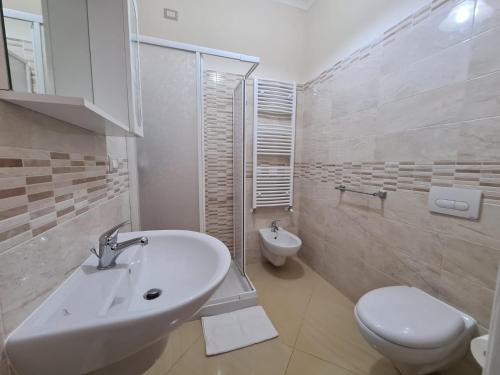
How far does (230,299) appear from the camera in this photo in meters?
1.58

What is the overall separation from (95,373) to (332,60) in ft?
8.42

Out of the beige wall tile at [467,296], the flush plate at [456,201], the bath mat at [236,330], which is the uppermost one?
the flush plate at [456,201]

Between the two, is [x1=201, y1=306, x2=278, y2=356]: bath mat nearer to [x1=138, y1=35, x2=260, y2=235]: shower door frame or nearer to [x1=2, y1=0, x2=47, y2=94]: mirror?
[x1=138, y1=35, x2=260, y2=235]: shower door frame

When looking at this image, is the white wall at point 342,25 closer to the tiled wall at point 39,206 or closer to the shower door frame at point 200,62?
the shower door frame at point 200,62

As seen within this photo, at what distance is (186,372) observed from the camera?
1.12m

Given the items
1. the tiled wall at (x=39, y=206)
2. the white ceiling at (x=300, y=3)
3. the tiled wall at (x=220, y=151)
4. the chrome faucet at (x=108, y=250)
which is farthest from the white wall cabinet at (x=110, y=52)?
the white ceiling at (x=300, y=3)

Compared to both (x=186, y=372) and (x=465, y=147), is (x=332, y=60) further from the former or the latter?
(x=186, y=372)

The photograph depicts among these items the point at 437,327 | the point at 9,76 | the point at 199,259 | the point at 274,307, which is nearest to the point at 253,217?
the point at 274,307

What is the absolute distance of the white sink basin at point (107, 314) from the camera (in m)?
0.43

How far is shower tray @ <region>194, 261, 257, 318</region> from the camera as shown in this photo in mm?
1532

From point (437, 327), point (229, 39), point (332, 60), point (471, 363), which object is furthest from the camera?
point (229, 39)

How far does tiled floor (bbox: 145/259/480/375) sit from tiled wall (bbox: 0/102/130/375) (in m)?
0.94

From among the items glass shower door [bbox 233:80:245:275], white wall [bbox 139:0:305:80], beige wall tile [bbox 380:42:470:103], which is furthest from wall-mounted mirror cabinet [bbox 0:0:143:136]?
beige wall tile [bbox 380:42:470:103]

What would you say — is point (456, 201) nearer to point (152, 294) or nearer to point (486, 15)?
point (486, 15)
